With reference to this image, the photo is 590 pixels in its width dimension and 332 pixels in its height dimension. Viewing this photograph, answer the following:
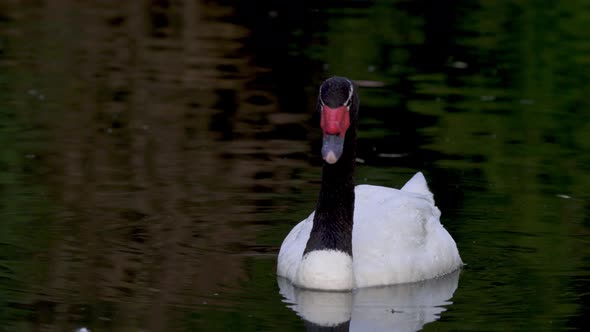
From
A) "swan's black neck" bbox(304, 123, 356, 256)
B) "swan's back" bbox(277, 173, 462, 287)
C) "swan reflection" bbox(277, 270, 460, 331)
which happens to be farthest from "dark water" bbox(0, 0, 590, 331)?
"swan's black neck" bbox(304, 123, 356, 256)

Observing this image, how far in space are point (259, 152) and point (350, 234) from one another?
478 cm

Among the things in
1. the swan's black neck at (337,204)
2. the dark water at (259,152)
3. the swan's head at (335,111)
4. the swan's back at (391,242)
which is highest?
the swan's head at (335,111)

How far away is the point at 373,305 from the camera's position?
33.0 ft

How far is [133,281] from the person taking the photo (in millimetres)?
10328

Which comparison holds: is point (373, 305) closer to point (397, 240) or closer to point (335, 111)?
point (397, 240)

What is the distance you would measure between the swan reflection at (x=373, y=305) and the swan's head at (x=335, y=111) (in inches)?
44.8

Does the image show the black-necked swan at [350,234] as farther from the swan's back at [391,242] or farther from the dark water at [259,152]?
the dark water at [259,152]

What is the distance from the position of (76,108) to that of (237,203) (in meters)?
5.23

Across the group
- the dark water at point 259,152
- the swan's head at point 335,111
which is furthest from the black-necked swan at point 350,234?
the dark water at point 259,152

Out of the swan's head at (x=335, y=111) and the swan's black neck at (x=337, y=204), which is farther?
the swan's black neck at (x=337, y=204)

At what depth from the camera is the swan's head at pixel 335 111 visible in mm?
9836

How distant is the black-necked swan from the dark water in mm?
170

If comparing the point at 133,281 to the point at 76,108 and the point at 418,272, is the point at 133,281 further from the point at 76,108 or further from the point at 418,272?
the point at 76,108

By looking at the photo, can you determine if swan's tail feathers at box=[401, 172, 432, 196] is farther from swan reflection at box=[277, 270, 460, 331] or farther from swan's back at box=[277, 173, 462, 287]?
swan reflection at box=[277, 270, 460, 331]
